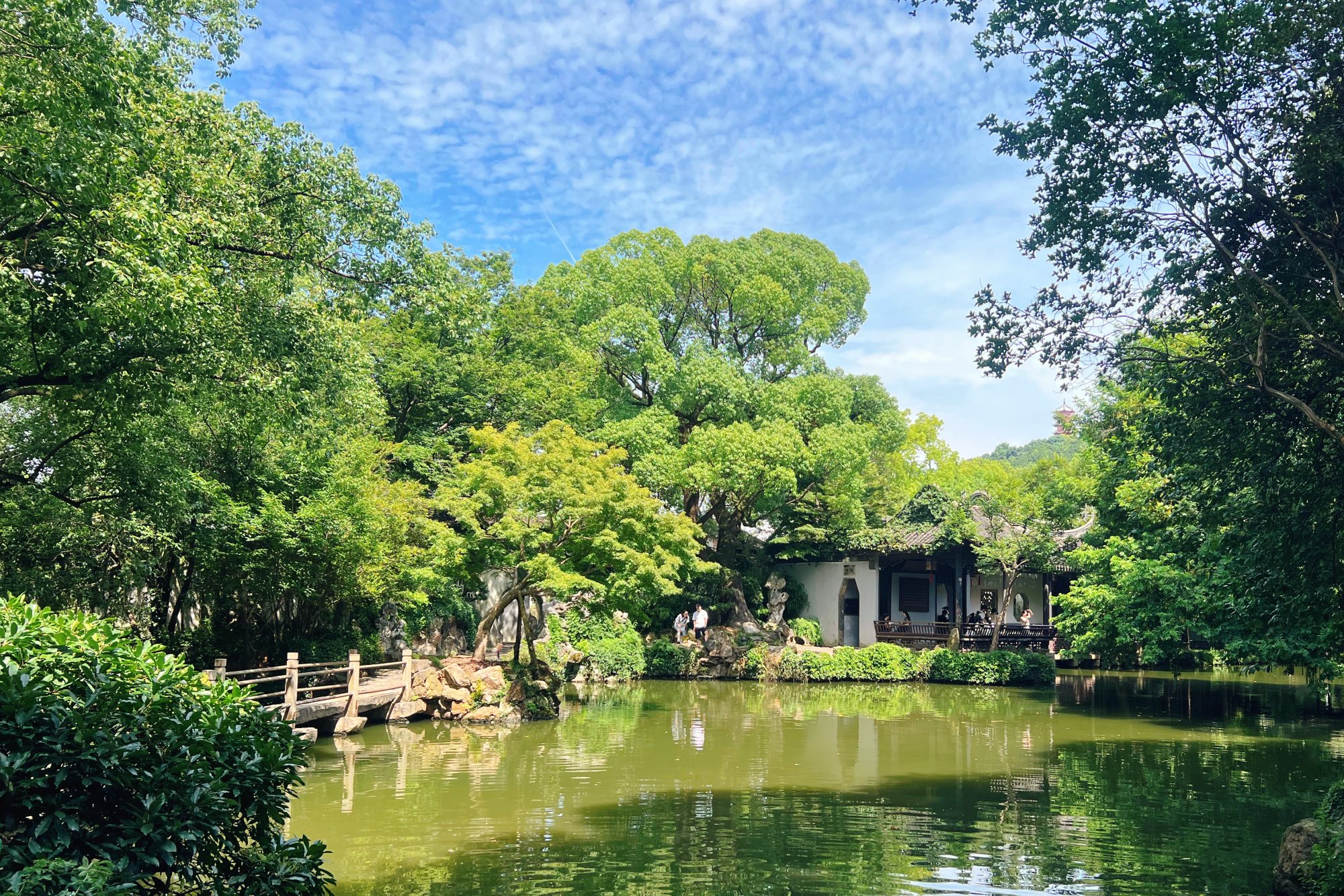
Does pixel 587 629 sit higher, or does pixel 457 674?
pixel 587 629

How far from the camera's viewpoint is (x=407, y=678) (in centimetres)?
1686

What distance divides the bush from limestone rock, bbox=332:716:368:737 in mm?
10818

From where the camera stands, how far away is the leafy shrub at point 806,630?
27.5 m

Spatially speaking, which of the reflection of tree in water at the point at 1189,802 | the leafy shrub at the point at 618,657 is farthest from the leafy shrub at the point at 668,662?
the reflection of tree in water at the point at 1189,802

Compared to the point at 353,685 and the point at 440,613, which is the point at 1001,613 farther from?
the point at 353,685

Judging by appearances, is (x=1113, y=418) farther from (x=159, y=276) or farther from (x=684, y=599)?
(x=159, y=276)

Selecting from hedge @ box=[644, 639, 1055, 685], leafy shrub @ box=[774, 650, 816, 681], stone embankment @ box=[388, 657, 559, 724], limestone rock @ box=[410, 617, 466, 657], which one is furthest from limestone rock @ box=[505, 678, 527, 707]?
leafy shrub @ box=[774, 650, 816, 681]

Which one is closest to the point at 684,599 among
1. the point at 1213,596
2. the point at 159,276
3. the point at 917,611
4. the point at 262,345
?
the point at 917,611

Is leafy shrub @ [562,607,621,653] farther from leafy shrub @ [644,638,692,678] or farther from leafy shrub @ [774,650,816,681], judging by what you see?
leafy shrub @ [774,650,816,681]

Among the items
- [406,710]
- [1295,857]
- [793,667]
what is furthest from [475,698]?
[1295,857]

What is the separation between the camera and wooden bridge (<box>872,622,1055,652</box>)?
24797 mm

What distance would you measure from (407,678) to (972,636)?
1558 cm

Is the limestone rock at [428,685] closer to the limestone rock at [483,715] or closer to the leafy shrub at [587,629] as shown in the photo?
the limestone rock at [483,715]

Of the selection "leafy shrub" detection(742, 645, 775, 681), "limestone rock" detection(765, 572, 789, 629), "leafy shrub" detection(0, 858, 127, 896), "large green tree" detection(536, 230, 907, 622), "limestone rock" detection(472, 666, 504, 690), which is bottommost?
"leafy shrub" detection(742, 645, 775, 681)
